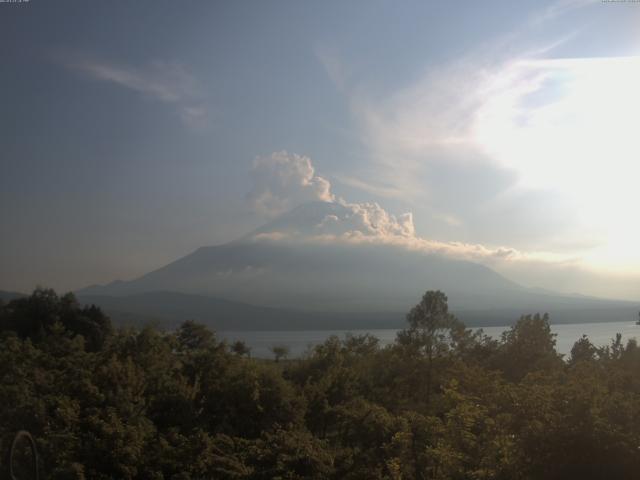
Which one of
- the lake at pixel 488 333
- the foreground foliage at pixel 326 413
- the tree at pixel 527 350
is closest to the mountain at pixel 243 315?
the lake at pixel 488 333

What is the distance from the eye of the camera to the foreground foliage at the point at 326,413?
8375 mm

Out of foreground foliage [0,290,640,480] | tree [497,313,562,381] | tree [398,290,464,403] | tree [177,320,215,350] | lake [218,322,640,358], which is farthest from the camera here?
lake [218,322,640,358]

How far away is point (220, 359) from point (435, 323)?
1186 centimetres

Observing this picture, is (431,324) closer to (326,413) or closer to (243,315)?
(326,413)

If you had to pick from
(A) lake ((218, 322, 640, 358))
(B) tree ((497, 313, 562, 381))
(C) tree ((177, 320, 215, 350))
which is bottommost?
(A) lake ((218, 322, 640, 358))

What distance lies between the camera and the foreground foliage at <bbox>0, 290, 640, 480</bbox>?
838 centimetres

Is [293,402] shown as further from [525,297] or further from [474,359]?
[525,297]

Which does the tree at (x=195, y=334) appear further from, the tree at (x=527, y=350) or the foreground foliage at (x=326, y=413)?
the tree at (x=527, y=350)

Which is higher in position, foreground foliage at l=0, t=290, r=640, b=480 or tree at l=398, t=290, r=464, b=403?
tree at l=398, t=290, r=464, b=403

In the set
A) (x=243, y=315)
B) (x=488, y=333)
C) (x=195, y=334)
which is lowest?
(x=243, y=315)

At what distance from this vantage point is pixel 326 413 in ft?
54.6

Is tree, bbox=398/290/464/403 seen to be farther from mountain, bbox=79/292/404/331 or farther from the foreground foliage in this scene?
mountain, bbox=79/292/404/331

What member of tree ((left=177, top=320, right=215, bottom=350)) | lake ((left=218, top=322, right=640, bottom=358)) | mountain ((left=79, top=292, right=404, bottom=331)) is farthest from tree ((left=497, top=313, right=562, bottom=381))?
mountain ((left=79, top=292, right=404, bottom=331))

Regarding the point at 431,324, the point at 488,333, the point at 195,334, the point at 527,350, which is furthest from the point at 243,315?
the point at 527,350
